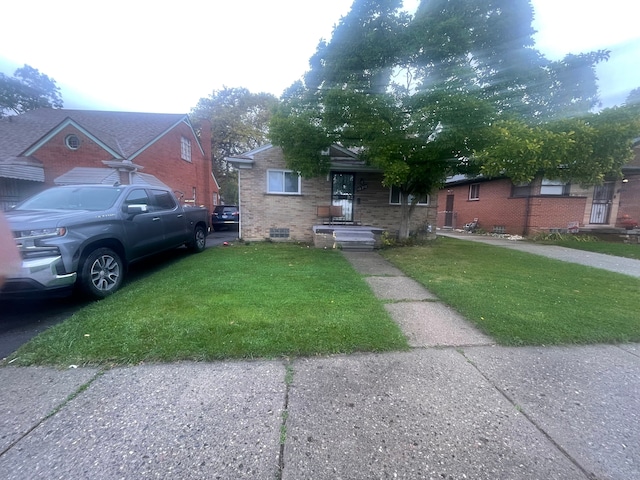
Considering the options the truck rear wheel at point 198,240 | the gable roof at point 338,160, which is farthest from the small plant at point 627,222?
the truck rear wheel at point 198,240

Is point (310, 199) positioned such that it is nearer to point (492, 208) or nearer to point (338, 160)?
point (338, 160)

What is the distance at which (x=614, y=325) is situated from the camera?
3672 millimetres

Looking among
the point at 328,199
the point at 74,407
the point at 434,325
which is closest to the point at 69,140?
the point at 328,199

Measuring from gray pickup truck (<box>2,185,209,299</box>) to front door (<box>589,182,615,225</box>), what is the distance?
1910cm

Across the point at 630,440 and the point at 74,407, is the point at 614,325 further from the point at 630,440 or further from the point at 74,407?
the point at 74,407

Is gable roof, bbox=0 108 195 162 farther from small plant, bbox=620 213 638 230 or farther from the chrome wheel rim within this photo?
small plant, bbox=620 213 638 230

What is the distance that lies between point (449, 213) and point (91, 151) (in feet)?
72.7

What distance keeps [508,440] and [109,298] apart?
5104 mm

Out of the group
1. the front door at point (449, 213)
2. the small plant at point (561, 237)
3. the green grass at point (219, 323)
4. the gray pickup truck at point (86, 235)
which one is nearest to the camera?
the green grass at point (219, 323)

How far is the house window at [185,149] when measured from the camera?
1746 centimetres

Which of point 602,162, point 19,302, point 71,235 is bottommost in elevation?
point 19,302

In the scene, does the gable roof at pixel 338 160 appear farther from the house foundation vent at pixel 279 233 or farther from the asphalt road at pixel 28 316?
the asphalt road at pixel 28 316

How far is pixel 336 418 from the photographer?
6.85ft

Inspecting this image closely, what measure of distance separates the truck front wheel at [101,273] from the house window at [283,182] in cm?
713
